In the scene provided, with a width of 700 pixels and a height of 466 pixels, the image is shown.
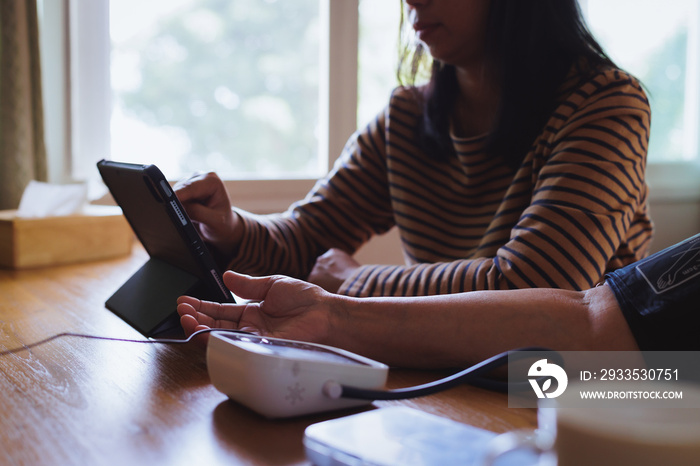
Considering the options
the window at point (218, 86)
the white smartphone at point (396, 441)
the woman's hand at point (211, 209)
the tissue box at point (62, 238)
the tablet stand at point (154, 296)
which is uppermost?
the window at point (218, 86)

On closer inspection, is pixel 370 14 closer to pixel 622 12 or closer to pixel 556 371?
pixel 622 12

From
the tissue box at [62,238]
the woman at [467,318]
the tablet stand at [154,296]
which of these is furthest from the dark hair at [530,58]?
the tissue box at [62,238]

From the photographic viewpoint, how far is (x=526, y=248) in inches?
32.9

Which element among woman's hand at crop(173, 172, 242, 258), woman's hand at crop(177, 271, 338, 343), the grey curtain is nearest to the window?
the grey curtain

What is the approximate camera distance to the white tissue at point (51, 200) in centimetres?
147

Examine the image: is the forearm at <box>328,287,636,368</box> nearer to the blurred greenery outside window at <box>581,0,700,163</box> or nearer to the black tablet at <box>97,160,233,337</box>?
the black tablet at <box>97,160,233,337</box>

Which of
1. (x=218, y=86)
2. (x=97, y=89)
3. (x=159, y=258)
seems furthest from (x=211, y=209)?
(x=218, y=86)

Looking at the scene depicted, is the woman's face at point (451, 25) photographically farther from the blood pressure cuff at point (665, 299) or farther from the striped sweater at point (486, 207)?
the blood pressure cuff at point (665, 299)

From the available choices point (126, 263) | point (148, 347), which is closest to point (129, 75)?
point (126, 263)

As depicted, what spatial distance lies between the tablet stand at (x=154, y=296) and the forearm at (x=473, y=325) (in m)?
0.23

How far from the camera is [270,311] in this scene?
68 centimetres

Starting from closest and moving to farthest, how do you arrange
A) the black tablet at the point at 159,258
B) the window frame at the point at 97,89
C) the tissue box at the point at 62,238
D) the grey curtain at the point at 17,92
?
the black tablet at the point at 159,258 → the tissue box at the point at 62,238 → the grey curtain at the point at 17,92 → the window frame at the point at 97,89

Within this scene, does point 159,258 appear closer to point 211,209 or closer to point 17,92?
point 211,209

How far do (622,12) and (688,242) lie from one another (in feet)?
8.26
